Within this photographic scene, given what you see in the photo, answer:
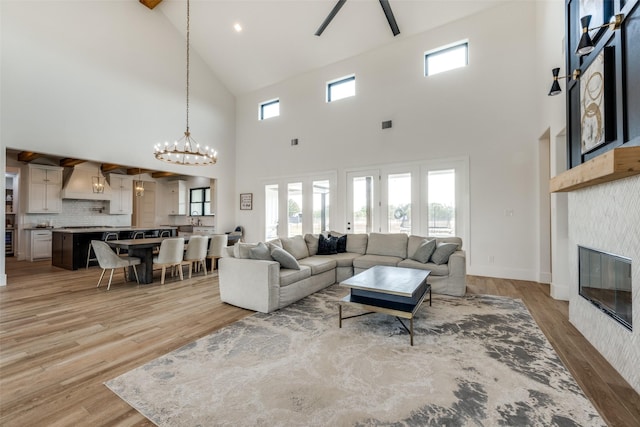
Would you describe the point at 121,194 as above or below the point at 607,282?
above

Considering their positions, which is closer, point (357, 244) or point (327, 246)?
point (327, 246)

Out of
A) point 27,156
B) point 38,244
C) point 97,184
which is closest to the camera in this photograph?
point 27,156

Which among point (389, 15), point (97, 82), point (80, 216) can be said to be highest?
point (389, 15)

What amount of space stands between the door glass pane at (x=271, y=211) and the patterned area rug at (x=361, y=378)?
5.32 metres

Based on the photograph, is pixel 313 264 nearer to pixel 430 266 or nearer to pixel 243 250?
pixel 243 250

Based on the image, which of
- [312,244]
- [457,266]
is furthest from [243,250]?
[457,266]

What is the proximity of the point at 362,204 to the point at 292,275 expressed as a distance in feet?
11.1

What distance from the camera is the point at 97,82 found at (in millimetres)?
6000

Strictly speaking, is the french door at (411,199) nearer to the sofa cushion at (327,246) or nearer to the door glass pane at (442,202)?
the door glass pane at (442,202)

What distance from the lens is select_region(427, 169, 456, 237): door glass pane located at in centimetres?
567

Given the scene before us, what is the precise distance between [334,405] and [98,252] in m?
4.69

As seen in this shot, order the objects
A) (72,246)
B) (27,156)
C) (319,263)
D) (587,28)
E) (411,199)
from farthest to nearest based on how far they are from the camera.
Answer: (27,156) < (72,246) < (411,199) < (319,263) < (587,28)

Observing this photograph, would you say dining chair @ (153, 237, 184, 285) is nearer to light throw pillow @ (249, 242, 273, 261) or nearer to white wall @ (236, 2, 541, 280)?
light throw pillow @ (249, 242, 273, 261)

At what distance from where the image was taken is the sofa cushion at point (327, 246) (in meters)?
5.34
